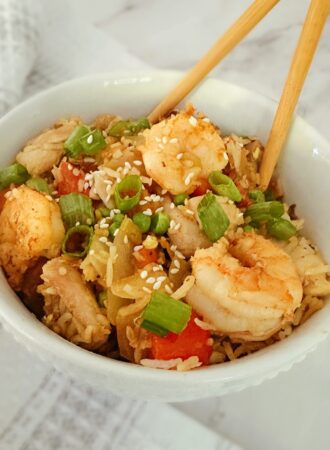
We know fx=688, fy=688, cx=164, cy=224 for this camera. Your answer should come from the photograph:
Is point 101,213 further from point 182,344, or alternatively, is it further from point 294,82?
point 294,82

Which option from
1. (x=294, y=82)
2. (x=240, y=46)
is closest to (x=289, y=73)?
(x=294, y=82)

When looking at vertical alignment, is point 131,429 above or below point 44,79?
below

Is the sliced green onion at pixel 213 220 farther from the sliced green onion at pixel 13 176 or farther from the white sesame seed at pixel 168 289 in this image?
the sliced green onion at pixel 13 176

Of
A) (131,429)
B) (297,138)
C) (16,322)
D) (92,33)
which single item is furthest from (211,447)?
(92,33)

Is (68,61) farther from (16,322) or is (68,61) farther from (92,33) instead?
(16,322)

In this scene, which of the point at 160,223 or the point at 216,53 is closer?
the point at 160,223

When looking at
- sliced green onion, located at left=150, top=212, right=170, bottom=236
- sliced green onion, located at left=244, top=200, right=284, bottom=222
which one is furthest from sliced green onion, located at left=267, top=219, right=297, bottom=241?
sliced green onion, located at left=150, top=212, right=170, bottom=236

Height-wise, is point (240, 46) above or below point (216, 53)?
below
